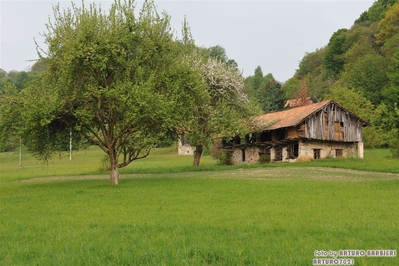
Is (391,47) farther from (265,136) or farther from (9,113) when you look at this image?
(9,113)

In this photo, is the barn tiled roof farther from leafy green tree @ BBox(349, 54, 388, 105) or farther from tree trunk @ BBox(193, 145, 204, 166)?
leafy green tree @ BBox(349, 54, 388, 105)

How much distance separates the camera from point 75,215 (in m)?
15.7

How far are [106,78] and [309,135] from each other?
29981 millimetres

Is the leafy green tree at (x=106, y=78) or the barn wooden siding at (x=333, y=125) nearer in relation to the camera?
the leafy green tree at (x=106, y=78)

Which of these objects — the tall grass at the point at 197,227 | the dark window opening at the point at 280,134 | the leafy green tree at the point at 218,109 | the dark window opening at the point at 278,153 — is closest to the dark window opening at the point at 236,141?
the dark window opening at the point at 278,153

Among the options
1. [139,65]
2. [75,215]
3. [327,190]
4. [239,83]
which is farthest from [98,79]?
[239,83]

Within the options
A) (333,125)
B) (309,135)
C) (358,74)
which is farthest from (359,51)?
(309,135)

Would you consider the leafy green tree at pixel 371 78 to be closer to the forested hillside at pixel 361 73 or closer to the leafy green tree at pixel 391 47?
the forested hillside at pixel 361 73

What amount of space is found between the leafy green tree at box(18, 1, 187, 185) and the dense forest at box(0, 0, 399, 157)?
29752 millimetres

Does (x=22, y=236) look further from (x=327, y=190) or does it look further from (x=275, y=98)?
(x=275, y=98)

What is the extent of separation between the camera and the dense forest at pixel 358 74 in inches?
2844

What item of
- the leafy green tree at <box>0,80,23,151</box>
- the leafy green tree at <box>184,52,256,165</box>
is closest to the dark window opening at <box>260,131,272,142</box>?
the leafy green tree at <box>184,52,256,165</box>

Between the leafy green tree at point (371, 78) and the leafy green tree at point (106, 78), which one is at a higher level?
the leafy green tree at point (371, 78)

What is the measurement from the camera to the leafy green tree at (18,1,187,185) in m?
25.3
